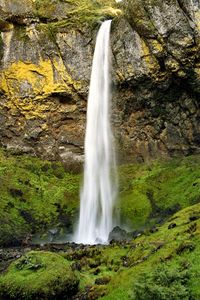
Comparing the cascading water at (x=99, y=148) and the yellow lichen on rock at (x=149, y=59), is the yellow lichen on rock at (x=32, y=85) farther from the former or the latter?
the yellow lichen on rock at (x=149, y=59)

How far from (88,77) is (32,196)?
1704cm

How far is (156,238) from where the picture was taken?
2431cm

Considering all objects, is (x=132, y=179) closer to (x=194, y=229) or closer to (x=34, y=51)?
(x=34, y=51)

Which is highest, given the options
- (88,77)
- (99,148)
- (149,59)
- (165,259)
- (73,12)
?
(73,12)

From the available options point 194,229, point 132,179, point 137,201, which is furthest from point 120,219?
point 194,229

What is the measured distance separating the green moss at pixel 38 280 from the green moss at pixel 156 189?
65.9ft

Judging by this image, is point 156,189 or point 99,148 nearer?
point 156,189

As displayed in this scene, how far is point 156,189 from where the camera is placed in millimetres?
43938

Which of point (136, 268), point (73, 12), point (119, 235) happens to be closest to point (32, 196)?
point (119, 235)

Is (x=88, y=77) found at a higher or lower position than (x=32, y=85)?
higher

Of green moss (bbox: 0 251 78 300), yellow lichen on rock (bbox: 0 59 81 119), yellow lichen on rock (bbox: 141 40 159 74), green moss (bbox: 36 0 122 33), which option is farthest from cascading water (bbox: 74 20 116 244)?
green moss (bbox: 0 251 78 300)

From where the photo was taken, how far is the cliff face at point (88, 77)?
4675 cm

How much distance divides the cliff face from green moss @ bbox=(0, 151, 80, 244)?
7.06ft

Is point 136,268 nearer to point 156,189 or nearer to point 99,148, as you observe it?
point 156,189
